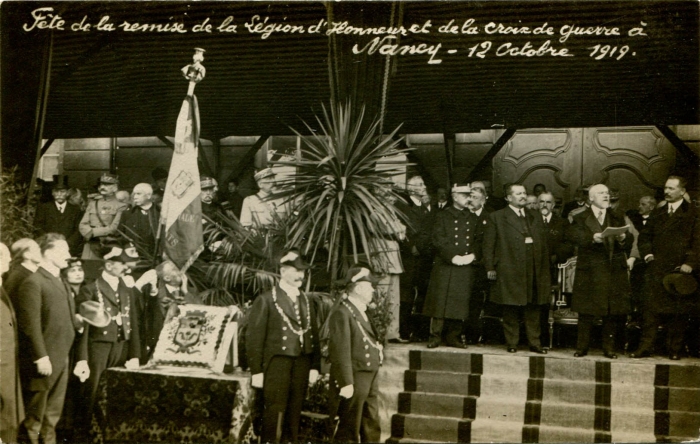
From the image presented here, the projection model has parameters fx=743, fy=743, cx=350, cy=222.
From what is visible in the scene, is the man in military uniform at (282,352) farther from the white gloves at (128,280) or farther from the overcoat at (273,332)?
the white gloves at (128,280)

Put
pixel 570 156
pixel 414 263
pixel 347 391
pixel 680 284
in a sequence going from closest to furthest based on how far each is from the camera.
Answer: pixel 347 391 < pixel 680 284 < pixel 414 263 < pixel 570 156

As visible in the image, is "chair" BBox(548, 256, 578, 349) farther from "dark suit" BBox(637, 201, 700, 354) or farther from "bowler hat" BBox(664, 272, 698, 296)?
"bowler hat" BBox(664, 272, 698, 296)

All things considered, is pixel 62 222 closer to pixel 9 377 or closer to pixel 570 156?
pixel 9 377

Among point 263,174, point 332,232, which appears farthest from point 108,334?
point 332,232

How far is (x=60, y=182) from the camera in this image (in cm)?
589

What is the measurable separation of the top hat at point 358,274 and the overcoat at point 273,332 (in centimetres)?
36

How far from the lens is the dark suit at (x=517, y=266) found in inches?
221

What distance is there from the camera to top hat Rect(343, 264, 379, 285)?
494cm

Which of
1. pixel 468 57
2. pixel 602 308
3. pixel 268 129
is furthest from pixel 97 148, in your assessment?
pixel 602 308

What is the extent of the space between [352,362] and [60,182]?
9.19ft

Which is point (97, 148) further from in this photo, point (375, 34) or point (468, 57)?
point (468, 57)

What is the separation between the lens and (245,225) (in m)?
5.51

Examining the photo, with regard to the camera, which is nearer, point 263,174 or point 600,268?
point 600,268

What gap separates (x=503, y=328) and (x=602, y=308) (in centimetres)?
76
